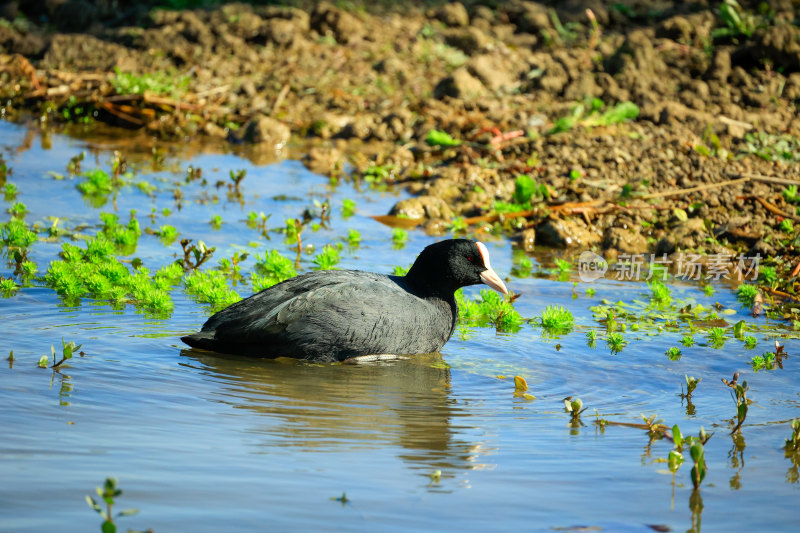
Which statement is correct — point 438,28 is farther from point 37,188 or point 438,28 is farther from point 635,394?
point 635,394

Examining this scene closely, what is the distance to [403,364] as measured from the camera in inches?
245

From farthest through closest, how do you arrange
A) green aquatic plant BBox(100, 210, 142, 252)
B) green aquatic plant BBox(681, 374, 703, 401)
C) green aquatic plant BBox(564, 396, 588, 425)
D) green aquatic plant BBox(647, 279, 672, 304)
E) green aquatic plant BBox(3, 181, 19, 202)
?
green aquatic plant BBox(3, 181, 19, 202)
green aquatic plant BBox(100, 210, 142, 252)
green aquatic plant BBox(647, 279, 672, 304)
green aquatic plant BBox(681, 374, 703, 401)
green aquatic plant BBox(564, 396, 588, 425)

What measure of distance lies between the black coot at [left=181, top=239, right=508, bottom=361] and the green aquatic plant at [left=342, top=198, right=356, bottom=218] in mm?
3300

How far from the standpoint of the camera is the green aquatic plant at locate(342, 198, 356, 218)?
9.67 metres

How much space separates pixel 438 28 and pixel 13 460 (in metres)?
12.6

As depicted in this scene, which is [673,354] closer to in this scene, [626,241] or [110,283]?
[626,241]

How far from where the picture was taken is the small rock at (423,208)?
977cm

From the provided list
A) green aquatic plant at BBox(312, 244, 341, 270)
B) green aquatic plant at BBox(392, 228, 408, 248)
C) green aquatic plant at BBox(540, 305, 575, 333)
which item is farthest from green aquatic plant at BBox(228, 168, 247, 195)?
green aquatic plant at BBox(540, 305, 575, 333)

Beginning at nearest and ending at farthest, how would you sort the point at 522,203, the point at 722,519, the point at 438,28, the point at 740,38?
A: the point at 722,519, the point at 522,203, the point at 740,38, the point at 438,28

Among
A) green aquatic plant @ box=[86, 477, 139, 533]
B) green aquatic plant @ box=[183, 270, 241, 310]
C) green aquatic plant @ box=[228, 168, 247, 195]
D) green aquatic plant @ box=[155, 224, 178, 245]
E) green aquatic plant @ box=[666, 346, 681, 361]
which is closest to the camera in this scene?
green aquatic plant @ box=[86, 477, 139, 533]

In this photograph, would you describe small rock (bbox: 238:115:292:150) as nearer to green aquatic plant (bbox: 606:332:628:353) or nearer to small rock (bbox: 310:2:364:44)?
small rock (bbox: 310:2:364:44)

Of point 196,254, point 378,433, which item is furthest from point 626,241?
point 378,433

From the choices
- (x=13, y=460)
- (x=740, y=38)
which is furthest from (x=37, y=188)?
(x=740, y=38)

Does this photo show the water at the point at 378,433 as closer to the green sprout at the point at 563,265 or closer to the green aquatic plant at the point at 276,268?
the green aquatic plant at the point at 276,268
